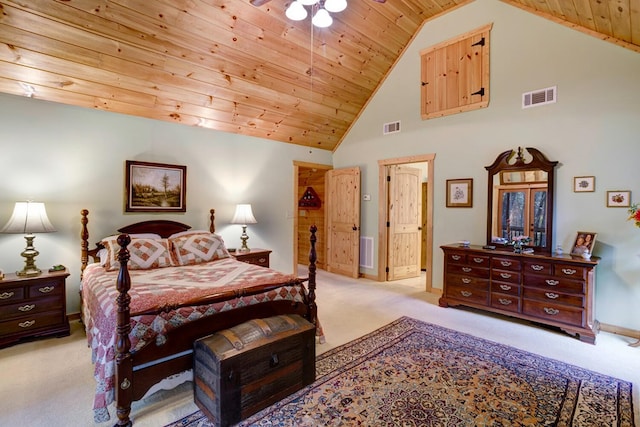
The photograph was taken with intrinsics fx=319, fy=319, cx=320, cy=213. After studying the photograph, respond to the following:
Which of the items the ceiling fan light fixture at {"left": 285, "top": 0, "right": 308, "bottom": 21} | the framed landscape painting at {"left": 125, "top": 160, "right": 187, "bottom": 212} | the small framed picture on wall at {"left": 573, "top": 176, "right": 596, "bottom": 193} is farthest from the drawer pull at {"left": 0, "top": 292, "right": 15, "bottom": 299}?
the small framed picture on wall at {"left": 573, "top": 176, "right": 596, "bottom": 193}

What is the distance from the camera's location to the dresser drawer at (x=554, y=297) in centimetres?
328

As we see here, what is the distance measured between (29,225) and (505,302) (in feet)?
16.9

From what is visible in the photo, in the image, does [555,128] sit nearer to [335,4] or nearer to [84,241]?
[335,4]

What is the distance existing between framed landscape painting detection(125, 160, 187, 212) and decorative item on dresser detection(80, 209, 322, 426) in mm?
628

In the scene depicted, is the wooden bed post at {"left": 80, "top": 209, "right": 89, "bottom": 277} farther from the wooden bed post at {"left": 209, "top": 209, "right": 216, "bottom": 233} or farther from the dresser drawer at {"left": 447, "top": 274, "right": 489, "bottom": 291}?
the dresser drawer at {"left": 447, "top": 274, "right": 489, "bottom": 291}

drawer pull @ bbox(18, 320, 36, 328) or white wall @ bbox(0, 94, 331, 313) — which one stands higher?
white wall @ bbox(0, 94, 331, 313)

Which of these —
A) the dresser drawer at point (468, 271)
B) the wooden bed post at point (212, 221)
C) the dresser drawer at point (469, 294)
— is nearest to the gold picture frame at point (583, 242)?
the dresser drawer at point (468, 271)

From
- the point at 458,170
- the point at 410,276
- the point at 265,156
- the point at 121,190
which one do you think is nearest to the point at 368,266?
the point at 410,276

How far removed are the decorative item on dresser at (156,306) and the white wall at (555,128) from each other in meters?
3.06

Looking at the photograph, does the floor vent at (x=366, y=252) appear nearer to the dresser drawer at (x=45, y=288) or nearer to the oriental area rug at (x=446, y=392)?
the oriental area rug at (x=446, y=392)

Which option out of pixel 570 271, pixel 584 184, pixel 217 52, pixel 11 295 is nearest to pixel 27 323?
pixel 11 295

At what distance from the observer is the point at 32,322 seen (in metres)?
3.06

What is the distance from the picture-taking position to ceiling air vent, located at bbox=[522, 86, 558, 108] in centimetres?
389

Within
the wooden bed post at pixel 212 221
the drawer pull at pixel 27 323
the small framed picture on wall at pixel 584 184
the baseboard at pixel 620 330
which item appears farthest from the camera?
the wooden bed post at pixel 212 221
